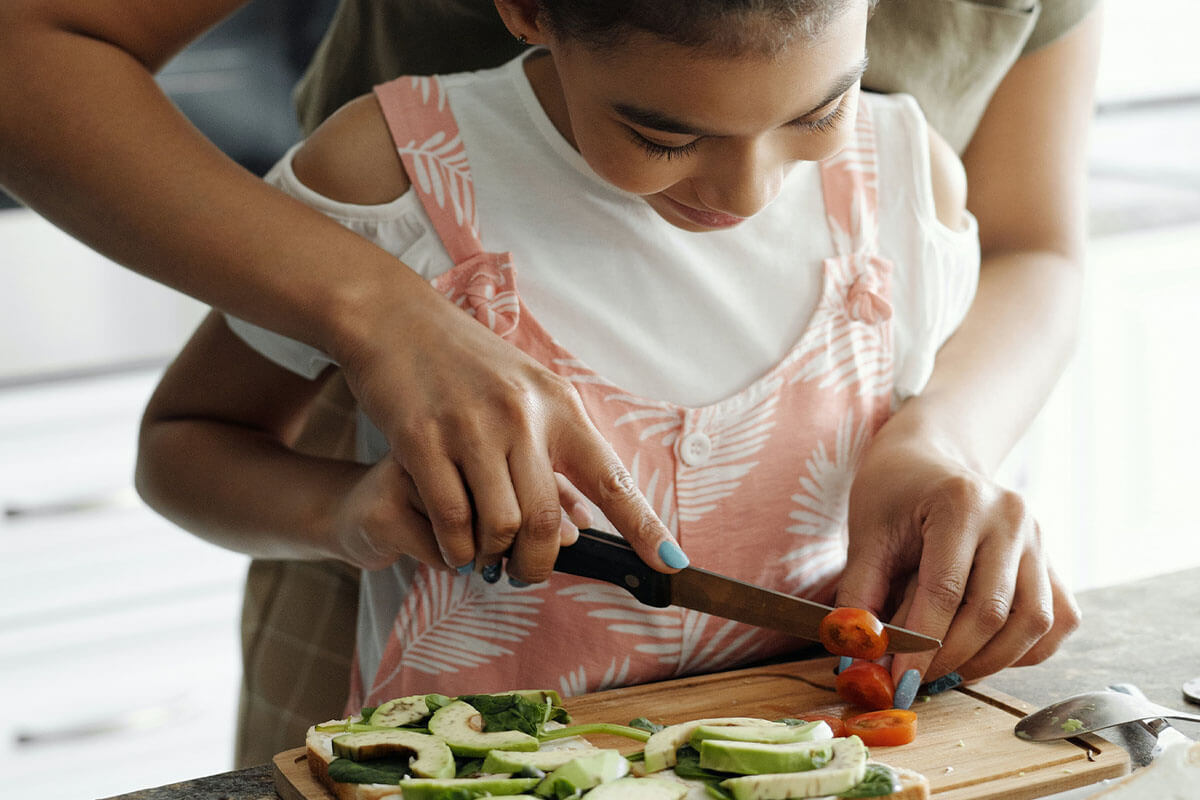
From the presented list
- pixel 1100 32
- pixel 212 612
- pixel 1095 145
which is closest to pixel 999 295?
pixel 1100 32

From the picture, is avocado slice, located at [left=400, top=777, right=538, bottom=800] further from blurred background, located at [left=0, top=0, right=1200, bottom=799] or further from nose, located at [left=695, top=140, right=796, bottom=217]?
blurred background, located at [left=0, top=0, right=1200, bottom=799]

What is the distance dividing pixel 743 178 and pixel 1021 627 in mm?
342

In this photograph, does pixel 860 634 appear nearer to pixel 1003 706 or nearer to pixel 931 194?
pixel 1003 706

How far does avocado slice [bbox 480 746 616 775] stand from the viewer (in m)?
0.72

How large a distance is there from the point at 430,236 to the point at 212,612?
1.26 metres

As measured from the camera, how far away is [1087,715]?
78cm

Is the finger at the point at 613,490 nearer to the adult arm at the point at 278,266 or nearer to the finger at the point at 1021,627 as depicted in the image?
the adult arm at the point at 278,266

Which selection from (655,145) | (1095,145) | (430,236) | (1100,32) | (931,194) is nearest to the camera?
(655,145)

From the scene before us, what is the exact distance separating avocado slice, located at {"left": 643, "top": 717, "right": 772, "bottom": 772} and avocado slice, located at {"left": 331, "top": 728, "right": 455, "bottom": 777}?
11 cm

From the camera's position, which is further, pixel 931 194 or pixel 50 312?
pixel 50 312

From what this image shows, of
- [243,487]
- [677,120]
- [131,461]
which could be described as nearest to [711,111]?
[677,120]

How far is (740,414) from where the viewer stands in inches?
37.7

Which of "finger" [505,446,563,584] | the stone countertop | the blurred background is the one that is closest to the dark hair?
"finger" [505,446,563,584]

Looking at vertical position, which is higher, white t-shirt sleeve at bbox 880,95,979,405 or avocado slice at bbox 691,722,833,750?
white t-shirt sleeve at bbox 880,95,979,405
